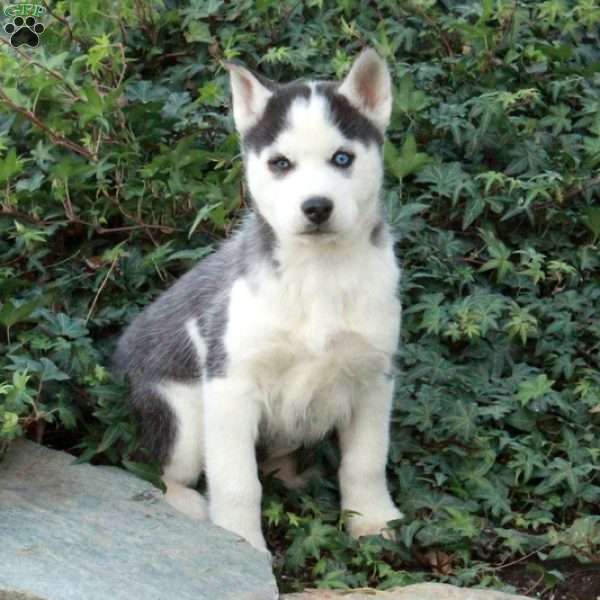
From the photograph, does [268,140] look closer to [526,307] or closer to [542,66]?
[526,307]

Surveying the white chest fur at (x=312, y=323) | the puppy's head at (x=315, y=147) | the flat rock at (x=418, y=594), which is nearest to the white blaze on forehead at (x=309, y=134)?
the puppy's head at (x=315, y=147)

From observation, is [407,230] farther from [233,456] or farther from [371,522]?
[233,456]

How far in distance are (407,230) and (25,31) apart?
2847 millimetres

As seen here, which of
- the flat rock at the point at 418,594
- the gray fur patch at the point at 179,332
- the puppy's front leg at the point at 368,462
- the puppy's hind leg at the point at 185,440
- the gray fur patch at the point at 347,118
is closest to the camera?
the flat rock at the point at 418,594

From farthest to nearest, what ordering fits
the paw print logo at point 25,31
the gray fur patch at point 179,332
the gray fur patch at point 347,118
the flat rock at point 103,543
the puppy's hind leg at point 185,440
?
the paw print logo at point 25,31 < the puppy's hind leg at point 185,440 < the gray fur patch at point 179,332 < the gray fur patch at point 347,118 < the flat rock at point 103,543

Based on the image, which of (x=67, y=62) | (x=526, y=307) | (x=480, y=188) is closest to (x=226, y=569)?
(x=526, y=307)

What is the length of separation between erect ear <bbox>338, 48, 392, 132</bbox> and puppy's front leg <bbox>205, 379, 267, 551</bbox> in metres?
1.34

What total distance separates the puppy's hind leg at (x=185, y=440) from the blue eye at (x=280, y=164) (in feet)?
4.14

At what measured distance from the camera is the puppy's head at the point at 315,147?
503 cm

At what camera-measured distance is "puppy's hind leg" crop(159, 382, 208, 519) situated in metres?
5.91

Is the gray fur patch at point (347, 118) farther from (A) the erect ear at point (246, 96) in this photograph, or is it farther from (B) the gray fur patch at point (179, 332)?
(B) the gray fur patch at point (179, 332)

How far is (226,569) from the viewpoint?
5043mm

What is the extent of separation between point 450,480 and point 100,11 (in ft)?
12.8

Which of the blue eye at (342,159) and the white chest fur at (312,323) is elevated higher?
the blue eye at (342,159)
